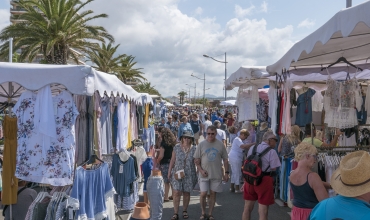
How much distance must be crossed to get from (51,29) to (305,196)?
17.5 metres

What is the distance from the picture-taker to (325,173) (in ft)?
18.3

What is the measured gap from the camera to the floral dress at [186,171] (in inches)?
288

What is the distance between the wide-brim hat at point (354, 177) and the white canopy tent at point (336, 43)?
1.02 meters

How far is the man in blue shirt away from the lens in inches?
102

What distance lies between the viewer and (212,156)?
282 inches

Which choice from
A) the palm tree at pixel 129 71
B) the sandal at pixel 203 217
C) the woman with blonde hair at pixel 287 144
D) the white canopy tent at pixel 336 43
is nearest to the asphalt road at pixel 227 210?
the sandal at pixel 203 217

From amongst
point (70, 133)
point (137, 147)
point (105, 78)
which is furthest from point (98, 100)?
point (137, 147)

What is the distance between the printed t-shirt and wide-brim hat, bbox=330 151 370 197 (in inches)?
172

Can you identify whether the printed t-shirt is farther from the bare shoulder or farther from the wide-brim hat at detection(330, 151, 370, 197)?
the wide-brim hat at detection(330, 151, 370, 197)

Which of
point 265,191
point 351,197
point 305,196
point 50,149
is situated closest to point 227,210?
point 265,191

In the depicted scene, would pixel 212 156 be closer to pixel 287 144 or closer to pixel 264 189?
pixel 264 189

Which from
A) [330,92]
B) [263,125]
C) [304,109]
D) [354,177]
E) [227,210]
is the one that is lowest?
[227,210]

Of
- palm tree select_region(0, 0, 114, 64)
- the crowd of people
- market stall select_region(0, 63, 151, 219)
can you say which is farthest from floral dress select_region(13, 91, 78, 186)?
palm tree select_region(0, 0, 114, 64)

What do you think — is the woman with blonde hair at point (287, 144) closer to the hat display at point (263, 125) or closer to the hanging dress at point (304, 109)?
the hanging dress at point (304, 109)
